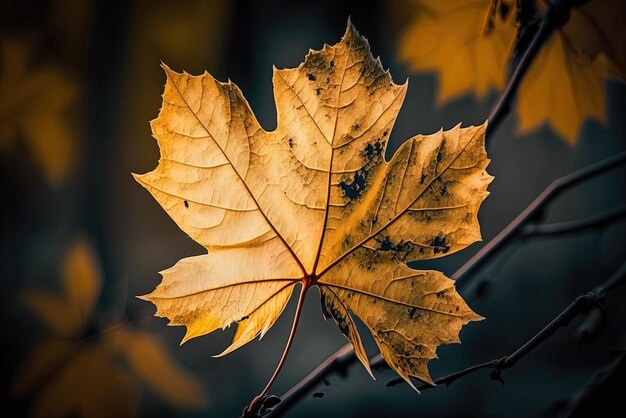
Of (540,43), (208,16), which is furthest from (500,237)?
(208,16)

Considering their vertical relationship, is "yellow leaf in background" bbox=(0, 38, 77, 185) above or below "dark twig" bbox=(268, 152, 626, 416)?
above

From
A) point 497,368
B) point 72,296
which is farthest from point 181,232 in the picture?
Answer: point 497,368

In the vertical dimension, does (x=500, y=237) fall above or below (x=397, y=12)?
below

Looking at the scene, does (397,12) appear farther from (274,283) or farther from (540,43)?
(274,283)

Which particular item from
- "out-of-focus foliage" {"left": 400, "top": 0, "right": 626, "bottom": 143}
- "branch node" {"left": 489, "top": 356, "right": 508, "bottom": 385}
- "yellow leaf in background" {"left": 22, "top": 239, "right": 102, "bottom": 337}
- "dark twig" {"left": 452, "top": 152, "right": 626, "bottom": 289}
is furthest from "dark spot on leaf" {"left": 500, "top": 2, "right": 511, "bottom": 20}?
"yellow leaf in background" {"left": 22, "top": 239, "right": 102, "bottom": 337}

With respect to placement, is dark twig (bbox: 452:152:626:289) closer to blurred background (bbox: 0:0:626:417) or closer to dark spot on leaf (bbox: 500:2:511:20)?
blurred background (bbox: 0:0:626:417)

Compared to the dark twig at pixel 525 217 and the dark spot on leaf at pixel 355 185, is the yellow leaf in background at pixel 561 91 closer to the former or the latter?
the dark twig at pixel 525 217

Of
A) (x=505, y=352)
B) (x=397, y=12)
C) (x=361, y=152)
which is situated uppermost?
(x=397, y=12)

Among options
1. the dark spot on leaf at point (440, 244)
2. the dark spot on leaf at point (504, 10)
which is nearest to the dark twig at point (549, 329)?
the dark spot on leaf at point (440, 244)
